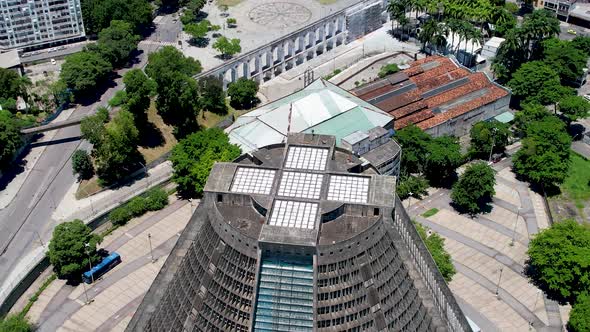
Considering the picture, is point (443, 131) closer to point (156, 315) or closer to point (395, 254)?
point (395, 254)

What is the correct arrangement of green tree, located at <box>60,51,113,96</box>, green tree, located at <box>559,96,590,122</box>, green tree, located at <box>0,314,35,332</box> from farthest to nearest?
1. green tree, located at <box>60,51,113,96</box>
2. green tree, located at <box>559,96,590,122</box>
3. green tree, located at <box>0,314,35,332</box>

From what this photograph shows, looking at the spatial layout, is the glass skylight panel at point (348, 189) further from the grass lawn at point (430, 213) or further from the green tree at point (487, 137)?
the green tree at point (487, 137)

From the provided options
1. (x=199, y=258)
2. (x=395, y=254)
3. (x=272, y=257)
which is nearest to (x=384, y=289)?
(x=395, y=254)

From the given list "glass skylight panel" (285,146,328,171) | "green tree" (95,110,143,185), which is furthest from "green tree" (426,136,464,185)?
"green tree" (95,110,143,185)

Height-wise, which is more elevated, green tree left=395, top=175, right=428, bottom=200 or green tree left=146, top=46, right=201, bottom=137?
green tree left=146, top=46, right=201, bottom=137

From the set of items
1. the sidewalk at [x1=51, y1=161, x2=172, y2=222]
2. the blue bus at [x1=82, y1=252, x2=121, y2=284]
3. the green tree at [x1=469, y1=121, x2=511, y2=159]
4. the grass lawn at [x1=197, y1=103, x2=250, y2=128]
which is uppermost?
the green tree at [x1=469, y1=121, x2=511, y2=159]

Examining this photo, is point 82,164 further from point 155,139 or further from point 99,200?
point 155,139

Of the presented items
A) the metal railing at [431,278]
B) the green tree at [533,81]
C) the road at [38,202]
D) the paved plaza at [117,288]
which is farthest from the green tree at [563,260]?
the road at [38,202]

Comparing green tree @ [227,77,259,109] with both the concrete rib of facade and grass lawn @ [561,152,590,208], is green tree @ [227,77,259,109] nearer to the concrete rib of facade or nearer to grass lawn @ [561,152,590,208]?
the concrete rib of facade
